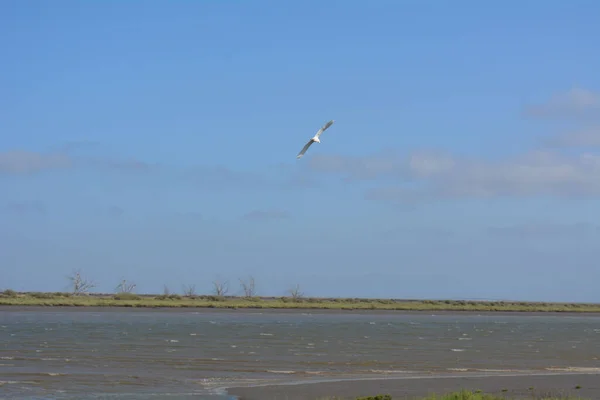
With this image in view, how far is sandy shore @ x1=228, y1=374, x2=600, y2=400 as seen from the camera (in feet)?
85.7

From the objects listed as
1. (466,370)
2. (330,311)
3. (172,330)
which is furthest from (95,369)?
(330,311)

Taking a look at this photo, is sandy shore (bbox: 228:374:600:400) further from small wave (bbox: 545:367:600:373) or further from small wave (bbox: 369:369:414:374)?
small wave (bbox: 545:367:600:373)

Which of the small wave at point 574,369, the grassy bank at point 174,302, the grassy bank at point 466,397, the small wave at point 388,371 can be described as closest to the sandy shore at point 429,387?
the grassy bank at point 466,397

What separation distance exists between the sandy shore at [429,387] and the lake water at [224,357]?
5.34 feet

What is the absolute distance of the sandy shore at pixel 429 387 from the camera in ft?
85.7

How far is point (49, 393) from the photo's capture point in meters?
26.1

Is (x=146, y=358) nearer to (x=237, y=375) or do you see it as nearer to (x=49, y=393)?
(x=237, y=375)

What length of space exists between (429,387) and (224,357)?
12.7m

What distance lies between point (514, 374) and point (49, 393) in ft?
55.7

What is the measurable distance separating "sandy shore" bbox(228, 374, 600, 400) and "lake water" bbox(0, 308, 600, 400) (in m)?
1.63

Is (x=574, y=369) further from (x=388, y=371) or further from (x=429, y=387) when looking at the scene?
(x=429, y=387)

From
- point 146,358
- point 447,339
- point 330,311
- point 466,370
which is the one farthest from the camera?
point 330,311

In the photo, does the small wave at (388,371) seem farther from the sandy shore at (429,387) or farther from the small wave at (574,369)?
the small wave at (574,369)

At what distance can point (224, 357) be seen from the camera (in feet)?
127
